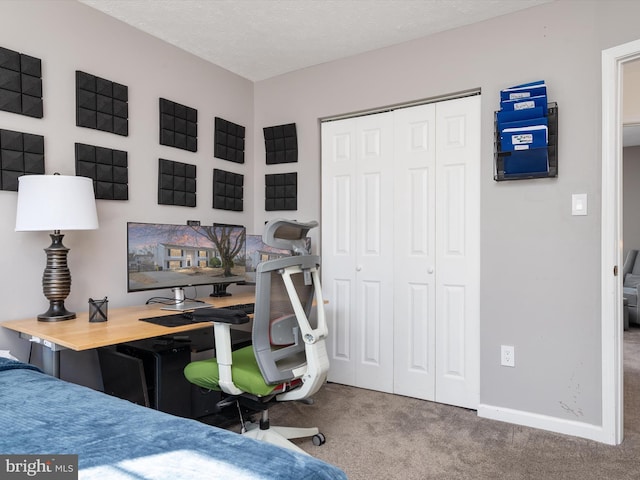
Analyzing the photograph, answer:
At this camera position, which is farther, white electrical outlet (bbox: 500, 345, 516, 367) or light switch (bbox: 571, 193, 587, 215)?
white electrical outlet (bbox: 500, 345, 516, 367)

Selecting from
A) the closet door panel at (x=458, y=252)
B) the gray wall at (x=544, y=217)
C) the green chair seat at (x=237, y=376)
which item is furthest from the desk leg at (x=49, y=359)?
the gray wall at (x=544, y=217)

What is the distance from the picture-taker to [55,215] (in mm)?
2092

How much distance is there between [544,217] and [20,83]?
2927 millimetres

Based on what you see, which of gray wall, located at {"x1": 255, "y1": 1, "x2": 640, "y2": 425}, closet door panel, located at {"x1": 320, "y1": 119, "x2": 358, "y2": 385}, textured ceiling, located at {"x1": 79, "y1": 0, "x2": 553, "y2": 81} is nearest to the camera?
gray wall, located at {"x1": 255, "y1": 1, "x2": 640, "y2": 425}

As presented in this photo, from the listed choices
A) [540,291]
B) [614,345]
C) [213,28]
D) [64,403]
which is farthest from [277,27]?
[614,345]

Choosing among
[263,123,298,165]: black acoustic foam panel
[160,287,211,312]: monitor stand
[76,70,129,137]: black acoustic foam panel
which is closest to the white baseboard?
[160,287,211,312]: monitor stand

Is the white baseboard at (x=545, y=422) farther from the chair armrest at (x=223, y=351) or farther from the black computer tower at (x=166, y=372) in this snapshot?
the black computer tower at (x=166, y=372)

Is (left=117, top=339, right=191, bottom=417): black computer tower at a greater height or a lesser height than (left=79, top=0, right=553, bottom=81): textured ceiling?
lesser

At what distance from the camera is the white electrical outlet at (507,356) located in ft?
8.81

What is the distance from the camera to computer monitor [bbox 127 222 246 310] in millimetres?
2396

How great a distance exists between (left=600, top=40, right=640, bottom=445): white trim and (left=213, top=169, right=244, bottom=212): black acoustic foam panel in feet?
8.21

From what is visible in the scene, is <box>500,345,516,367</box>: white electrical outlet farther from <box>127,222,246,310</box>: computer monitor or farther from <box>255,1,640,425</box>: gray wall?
<box>127,222,246,310</box>: computer monitor

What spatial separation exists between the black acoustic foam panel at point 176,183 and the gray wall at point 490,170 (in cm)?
6

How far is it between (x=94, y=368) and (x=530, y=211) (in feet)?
8.91
